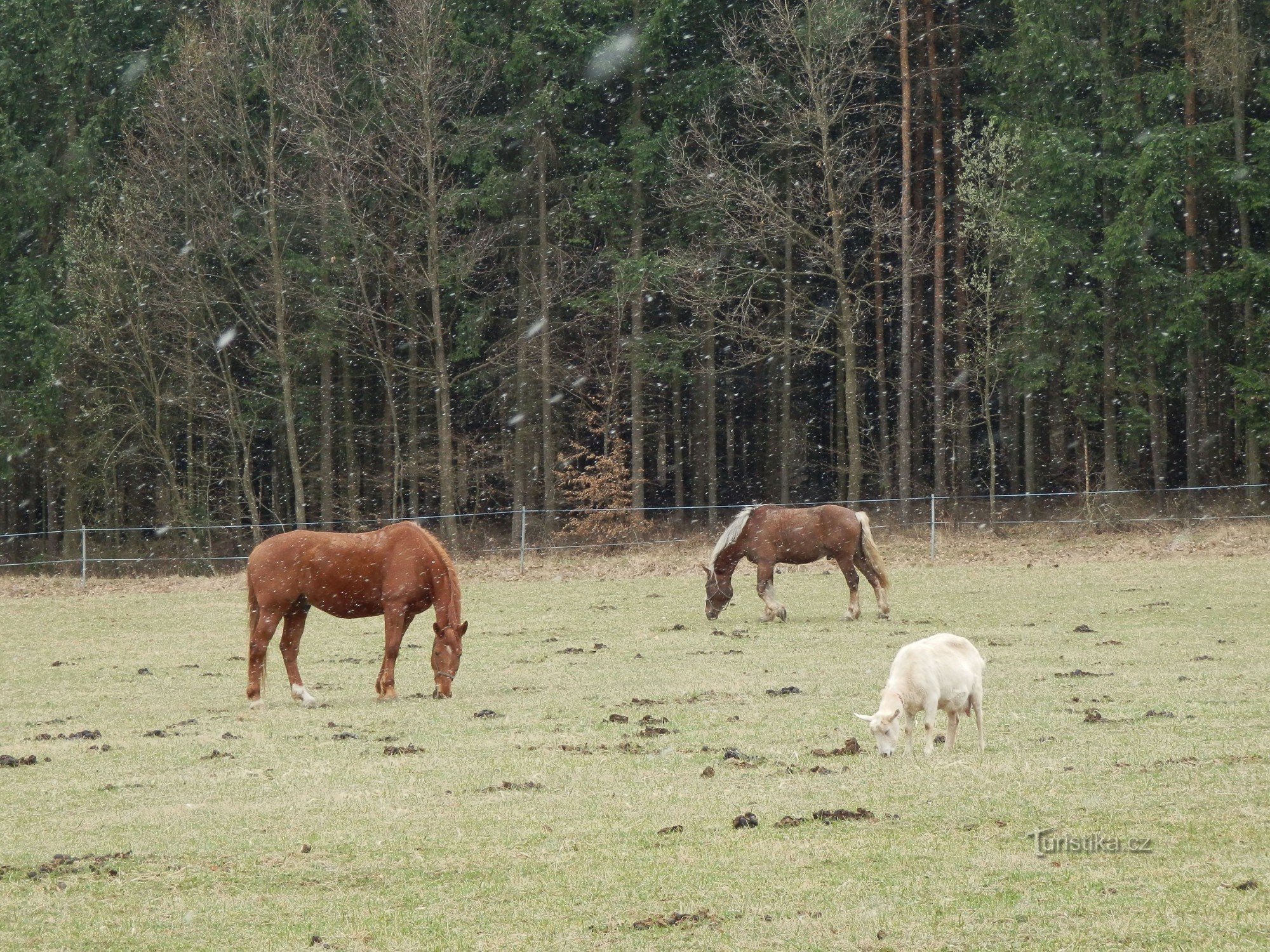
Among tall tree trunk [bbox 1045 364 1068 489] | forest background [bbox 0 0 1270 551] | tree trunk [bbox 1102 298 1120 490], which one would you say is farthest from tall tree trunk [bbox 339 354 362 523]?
tall tree trunk [bbox 1045 364 1068 489]

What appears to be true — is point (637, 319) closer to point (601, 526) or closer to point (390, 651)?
point (601, 526)

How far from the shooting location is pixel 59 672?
16391 mm

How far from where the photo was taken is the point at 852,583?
19.8 meters

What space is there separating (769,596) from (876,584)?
1598mm

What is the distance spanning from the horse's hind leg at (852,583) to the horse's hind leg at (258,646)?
919cm

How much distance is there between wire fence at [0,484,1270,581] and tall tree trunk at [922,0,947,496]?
1.61 metres

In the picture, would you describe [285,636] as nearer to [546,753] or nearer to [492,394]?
[546,753]

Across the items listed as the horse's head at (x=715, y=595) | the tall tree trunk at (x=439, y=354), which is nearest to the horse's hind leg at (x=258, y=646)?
the horse's head at (x=715, y=595)

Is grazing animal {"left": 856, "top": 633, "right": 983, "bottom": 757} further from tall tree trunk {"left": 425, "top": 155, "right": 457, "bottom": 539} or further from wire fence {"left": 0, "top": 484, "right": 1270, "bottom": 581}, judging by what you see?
tall tree trunk {"left": 425, "top": 155, "right": 457, "bottom": 539}

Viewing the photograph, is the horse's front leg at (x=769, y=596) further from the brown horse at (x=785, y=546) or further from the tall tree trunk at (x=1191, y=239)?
the tall tree trunk at (x=1191, y=239)

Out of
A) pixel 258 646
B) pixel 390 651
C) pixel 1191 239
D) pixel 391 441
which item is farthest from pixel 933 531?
pixel 391 441

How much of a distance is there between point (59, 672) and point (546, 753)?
9.02m

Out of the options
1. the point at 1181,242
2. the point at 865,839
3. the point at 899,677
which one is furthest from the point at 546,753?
the point at 1181,242

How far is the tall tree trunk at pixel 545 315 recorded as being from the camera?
112 feet
